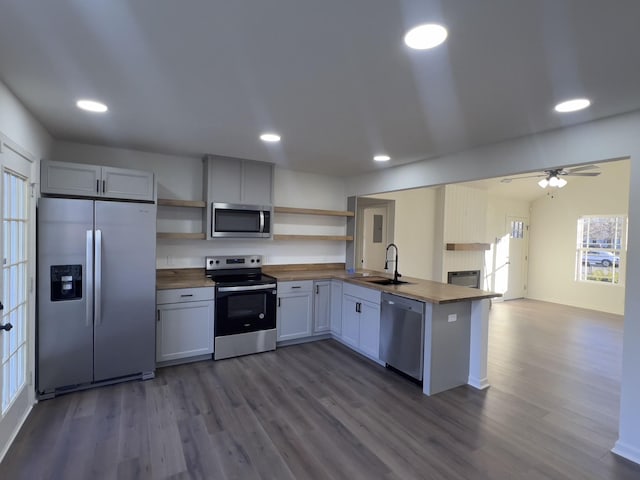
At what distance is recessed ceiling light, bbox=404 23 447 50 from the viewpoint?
54.8 inches

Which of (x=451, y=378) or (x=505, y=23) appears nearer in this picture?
(x=505, y=23)

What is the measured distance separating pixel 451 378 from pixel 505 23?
9.50 feet

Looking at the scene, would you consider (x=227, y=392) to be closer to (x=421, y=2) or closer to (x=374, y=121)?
(x=374, y=121)

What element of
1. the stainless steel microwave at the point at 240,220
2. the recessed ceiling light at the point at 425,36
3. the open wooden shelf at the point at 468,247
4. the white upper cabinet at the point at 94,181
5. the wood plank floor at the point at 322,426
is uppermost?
the recessed ceiling light at the point at 425,36

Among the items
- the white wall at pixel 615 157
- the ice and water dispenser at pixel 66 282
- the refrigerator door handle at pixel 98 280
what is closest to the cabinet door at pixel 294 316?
the refrigerator door handle at pixel 98 280

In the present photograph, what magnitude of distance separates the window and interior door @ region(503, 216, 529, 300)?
1.08 meters

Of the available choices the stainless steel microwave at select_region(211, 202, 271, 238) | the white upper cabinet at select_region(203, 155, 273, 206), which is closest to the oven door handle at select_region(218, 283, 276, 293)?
the stainless steel microwave at select_region(211, 202, 271, 238)

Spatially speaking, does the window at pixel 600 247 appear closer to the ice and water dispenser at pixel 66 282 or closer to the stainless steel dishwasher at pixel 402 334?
the stainless steel dishwasher at pixel 402 334

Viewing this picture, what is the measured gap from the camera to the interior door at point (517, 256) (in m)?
7.92

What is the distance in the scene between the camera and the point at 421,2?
4.04 ft

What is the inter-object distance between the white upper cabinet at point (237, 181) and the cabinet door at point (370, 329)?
180 centimetres

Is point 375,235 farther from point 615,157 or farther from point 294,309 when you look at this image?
point 615,157

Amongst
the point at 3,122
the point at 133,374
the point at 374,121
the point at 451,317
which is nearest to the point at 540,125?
the point at 374,121

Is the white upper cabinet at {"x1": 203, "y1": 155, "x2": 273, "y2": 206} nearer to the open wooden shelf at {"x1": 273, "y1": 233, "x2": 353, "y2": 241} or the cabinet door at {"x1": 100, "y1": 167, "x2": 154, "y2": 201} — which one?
the open wooden shelf at {"x1": 273, "y1": 233, "x2": 353, "y2": 241}
